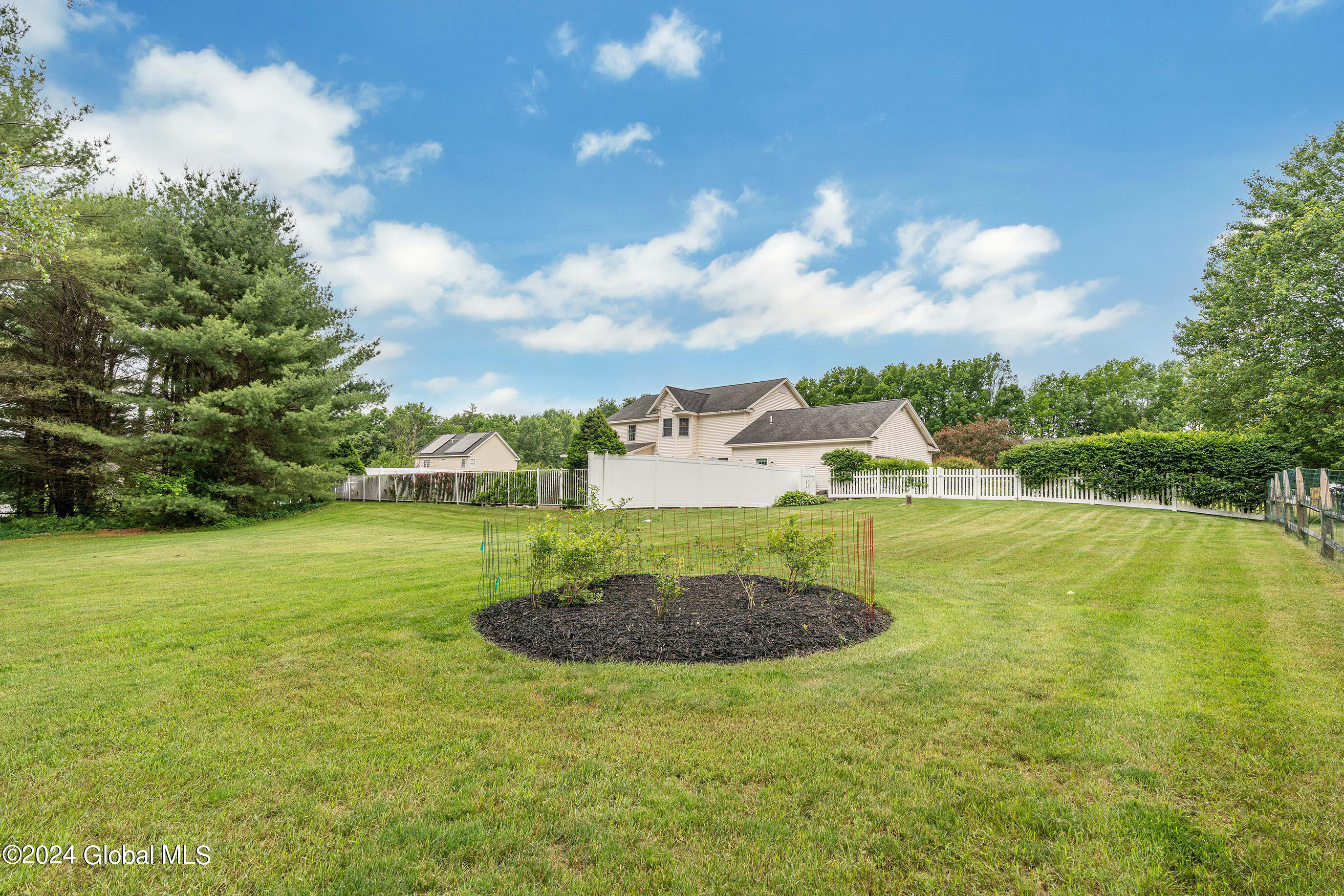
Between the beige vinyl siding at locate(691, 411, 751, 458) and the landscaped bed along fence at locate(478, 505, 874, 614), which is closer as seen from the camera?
the landscaped bed along fence at locate(478, 505, 874, 614)

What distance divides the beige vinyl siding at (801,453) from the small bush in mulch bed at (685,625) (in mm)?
19406

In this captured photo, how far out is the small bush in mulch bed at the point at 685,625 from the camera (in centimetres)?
432

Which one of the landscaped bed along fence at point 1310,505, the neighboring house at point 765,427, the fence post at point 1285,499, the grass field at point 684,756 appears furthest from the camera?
the neighboring house at point 765,427

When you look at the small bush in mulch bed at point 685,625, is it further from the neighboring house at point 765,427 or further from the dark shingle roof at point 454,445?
the dark shingle roof at point 454,445

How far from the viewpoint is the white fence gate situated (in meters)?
16.7

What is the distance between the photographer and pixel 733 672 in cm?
395

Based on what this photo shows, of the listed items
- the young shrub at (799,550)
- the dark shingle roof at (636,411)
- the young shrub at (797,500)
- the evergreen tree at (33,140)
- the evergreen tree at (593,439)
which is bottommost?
the young shrub at (797,500)

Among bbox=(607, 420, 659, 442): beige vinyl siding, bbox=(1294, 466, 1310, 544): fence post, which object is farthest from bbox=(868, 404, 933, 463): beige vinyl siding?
bbox=(1294, 466, 1310, 544): fence post

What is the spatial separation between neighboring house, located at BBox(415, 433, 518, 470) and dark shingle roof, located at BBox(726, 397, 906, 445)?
82.7 ft

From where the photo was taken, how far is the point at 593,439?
22.6 m

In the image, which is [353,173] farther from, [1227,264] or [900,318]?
[1227,264]

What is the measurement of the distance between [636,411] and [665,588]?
3077cm

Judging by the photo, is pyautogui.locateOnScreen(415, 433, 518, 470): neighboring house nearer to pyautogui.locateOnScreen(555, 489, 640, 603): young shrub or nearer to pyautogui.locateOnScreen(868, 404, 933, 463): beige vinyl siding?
pyautogui.locateOnScreen(868, 404, 933, 463): beige vinyl siding

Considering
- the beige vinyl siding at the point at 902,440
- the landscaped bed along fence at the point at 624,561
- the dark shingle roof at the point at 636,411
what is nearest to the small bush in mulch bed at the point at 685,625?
the landscaped bed along fence at the point at 624,561
